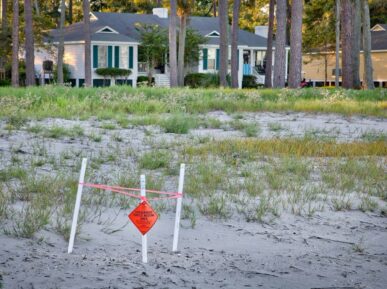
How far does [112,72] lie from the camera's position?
46.6 meters

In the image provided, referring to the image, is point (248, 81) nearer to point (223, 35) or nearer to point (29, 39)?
point (223, 35)

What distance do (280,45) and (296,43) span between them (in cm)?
249

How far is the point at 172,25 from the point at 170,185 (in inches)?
1100

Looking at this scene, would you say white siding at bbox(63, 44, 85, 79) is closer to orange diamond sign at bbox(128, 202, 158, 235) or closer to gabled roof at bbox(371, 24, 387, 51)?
gabled roof at bbox(371, 24, 387, 51)

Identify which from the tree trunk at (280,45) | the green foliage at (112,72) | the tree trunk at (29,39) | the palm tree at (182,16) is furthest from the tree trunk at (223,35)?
the tree trunk at (29,39)

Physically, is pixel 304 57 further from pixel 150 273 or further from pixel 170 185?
pixel 150 273

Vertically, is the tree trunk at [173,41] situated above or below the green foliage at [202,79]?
above

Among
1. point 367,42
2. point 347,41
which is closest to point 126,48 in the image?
point 367,42

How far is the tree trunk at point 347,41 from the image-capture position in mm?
35656

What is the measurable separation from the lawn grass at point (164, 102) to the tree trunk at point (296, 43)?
19.5 feet

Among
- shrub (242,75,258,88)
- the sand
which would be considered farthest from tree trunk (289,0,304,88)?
the sand

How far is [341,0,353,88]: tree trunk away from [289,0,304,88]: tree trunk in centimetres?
264

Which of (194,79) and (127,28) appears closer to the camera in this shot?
(194,79)

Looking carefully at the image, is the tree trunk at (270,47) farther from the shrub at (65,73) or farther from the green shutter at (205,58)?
Result: the shrub at (65,73)
